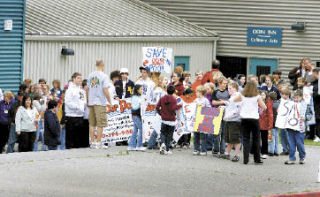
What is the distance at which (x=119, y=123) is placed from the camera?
19.6m

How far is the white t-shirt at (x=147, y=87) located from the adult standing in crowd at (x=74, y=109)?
132 cm

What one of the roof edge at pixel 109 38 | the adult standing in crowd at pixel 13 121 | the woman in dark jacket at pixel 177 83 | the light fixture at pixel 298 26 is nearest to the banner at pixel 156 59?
the woman in dark jacket at pixel 177 83

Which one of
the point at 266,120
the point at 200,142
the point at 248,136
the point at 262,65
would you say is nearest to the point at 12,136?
the point at 200,142

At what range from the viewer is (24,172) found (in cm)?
1545

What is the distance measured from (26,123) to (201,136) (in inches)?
150

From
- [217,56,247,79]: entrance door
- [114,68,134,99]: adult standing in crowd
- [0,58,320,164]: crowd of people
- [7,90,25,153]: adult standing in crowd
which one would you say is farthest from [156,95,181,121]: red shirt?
[217,56,247,79]: entrance door

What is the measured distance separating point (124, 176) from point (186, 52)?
16496 mm

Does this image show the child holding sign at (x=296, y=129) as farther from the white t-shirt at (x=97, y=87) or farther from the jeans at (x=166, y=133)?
the white t-shirt at (x=97, y=87)

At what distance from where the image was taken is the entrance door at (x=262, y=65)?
3203 cm

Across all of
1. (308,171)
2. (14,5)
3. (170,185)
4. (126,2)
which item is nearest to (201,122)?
(308,171)

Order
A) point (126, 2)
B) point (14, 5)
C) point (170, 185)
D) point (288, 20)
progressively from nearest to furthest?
point (170, 185), point (14, 5), point (288, 20), point (126, 2)

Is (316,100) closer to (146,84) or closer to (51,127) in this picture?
(146,84)

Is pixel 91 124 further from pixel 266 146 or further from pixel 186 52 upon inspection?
pixel 186 52

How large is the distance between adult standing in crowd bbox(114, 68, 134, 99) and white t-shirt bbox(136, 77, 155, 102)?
620 millimetres
